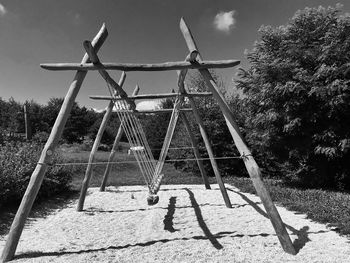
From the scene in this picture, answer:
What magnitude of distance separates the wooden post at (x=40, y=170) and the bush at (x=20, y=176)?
198 centimetres

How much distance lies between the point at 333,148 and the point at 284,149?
5.35 feet

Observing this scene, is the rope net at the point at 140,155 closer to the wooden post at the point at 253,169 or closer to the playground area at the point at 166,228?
the playground area at the point at 166,228

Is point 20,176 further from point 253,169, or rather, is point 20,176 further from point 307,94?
point 307,94

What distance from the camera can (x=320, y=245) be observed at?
3.34m

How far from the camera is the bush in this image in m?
5.21

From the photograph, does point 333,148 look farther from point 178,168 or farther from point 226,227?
point 178,168

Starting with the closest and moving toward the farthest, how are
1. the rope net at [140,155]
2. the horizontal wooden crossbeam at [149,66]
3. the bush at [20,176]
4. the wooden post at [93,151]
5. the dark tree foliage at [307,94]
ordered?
the horizontal wooden crossbeam at [149,66]
the rope net at [140,155]
the bush at [20,176]
the wooden post at [93,151]
the dark tree foliage at [307,94]

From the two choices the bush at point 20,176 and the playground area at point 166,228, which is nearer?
the playground area at point 166,228

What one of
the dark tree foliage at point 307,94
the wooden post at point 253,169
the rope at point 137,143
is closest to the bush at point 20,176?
the rope at point 137,143

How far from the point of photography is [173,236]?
381 centimetres

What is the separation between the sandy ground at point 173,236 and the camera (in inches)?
123

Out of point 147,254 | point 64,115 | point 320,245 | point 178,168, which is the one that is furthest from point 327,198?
point 178,168

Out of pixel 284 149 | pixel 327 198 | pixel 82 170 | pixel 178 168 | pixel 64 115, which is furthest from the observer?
pixel 178 168

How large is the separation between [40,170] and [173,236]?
186 centimetres
